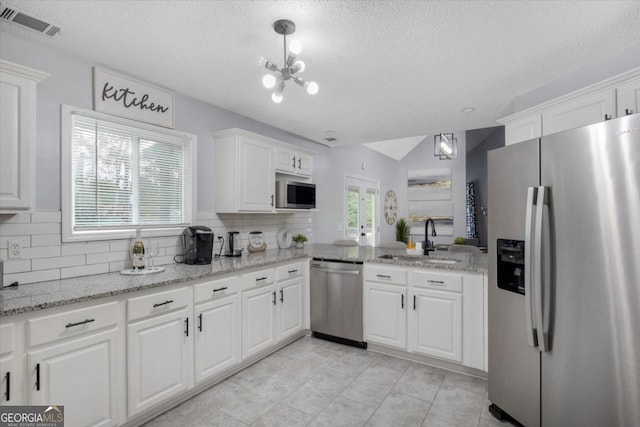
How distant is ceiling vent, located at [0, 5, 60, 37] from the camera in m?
1.78

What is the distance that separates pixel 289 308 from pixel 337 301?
503 mm

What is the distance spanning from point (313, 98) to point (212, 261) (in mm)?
1845

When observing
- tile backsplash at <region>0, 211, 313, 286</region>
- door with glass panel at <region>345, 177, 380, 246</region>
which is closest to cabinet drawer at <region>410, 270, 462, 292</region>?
tile backsplash at <region>0, 211, 313, 286</region>

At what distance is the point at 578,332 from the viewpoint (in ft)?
5.18

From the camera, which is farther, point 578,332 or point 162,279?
point 162,279

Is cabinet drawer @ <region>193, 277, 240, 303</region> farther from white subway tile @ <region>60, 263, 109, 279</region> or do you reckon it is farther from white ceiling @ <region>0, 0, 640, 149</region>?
white ceiling @ <region>0, 0, 640, 149</region>

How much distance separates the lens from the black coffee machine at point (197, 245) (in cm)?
283

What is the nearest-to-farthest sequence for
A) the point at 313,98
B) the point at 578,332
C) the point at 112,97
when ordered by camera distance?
the point at 578,332 → the point at 112,97 → the point at 313,98

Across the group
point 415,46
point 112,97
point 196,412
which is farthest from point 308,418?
point 112,97

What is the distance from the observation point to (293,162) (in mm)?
3918

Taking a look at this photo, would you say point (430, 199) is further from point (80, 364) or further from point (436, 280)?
point (80, 364)

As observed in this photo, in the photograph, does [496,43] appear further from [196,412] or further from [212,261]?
Result: [196,412]

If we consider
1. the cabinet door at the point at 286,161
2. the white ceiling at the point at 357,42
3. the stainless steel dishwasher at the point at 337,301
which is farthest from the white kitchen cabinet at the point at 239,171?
the stainless steel dishwasher at the point at 337,301

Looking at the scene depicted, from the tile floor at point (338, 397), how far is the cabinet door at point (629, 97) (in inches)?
85.3
